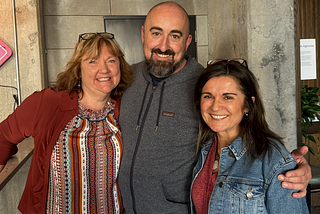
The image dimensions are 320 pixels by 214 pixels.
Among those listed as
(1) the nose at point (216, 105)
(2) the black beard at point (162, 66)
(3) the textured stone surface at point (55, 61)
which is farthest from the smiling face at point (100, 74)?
(3) the textured stone surface at point (55, 61)

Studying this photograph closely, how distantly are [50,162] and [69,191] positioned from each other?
7.9 inches

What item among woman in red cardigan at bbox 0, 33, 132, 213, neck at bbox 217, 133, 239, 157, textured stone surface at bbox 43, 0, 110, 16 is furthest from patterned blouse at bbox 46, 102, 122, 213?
textured stone surface at bbox 43, 0, 110, 16

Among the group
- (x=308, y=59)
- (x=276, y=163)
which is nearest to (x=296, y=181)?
(x=276, y=163)

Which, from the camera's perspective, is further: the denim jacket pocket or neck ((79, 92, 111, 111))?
neck ((79, 92, 111, 111))

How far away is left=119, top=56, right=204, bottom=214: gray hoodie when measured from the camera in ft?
5.24

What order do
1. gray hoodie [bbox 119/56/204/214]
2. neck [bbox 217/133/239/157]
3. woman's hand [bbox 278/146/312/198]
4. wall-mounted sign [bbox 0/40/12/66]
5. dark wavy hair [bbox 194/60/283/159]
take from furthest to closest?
wall-mounted sign [bbox 0/40/12/66]
gray hoodie [bbox 119/56/204/214]
neck [bbox 217/133/239/157]
dark wavy hair [bbox 194/60/283/159]
woman's hand [bbox 278/146/312/198]

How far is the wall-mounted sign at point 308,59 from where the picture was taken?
15.8ft

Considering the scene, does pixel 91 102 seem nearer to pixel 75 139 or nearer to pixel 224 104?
pixel 75 139

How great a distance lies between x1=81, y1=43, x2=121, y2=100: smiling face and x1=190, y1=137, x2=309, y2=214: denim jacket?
30.9 inches

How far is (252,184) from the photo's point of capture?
1263mm

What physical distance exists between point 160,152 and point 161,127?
0.46 feet

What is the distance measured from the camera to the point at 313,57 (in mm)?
4895

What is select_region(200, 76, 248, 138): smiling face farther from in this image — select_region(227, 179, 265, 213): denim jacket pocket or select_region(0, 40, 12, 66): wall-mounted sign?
select_region(0, 40, 12, 66): wall-mounted sign

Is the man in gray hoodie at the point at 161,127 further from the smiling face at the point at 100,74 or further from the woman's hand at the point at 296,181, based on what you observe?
the woman's hand at the point at 296,181
